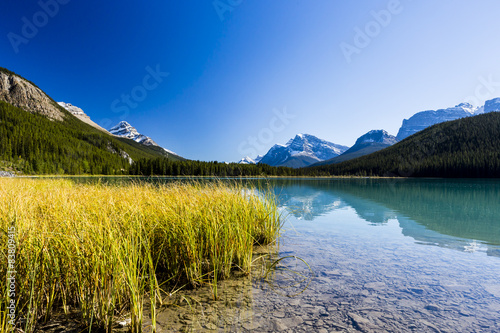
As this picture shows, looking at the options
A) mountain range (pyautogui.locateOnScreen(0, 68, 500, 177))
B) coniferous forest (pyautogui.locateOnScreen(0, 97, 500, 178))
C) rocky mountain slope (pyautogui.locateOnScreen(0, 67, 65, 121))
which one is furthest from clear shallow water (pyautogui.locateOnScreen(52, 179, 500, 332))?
rocky mountain slope (pyautogui.locateOnScreen(0, 67, 65, 121))

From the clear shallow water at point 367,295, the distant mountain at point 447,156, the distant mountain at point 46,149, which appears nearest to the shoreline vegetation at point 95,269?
the clear shallow water at point 367,295

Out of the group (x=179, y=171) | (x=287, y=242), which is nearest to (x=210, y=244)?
(x=287, y=242)

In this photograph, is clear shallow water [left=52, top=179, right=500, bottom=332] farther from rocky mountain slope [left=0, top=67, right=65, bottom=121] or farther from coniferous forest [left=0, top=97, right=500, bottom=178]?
rocky mountain slope [left=0, top=67, right=65, bottom=121]

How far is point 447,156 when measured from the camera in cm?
11394

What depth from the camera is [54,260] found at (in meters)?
3.00

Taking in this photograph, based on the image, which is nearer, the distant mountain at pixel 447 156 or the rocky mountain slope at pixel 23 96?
the distant mountain at pixel 447 156

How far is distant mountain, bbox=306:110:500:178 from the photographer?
317 feet

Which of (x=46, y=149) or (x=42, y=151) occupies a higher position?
(x=46, y=149)

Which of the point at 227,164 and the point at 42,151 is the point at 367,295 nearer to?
the point at 227,164

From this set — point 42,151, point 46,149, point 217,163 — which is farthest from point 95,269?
point 46,149

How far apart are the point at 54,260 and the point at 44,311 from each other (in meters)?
0.65

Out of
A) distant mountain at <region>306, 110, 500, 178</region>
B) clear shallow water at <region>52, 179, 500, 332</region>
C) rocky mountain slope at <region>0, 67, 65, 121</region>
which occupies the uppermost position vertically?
rocky mountain slope at <region>0, 67, 65, 121</region>

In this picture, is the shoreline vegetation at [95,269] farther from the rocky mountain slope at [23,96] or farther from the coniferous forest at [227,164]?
the rocky mountain slope at [23,96]

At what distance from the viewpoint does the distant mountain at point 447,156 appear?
9656 cm
